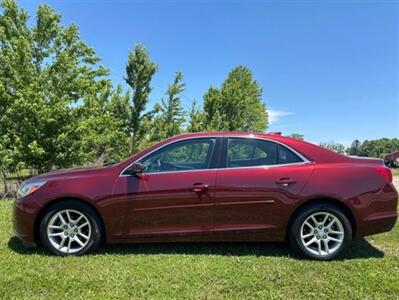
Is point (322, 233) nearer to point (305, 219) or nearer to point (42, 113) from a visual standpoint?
point (305, 219)

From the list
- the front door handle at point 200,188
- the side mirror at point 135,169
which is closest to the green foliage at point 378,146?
the front door handle at point 200,188

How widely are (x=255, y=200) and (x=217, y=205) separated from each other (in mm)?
464

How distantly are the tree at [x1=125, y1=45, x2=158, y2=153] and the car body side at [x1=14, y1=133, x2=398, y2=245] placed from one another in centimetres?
1548

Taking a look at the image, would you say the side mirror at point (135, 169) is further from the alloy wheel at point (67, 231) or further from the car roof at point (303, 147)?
the alloy wheel at point (67, 231)

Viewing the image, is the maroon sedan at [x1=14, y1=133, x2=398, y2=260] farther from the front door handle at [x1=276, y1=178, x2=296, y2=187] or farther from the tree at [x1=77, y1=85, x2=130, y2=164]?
the tree at [x1=77, y1=85, x2=130, y2=164]

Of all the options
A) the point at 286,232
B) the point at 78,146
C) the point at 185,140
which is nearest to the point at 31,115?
the point at 78,146

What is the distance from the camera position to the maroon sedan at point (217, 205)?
4801 millimetres

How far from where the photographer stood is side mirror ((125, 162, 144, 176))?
16.0 feet

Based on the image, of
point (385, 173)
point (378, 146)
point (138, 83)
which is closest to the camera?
point (385, 173)

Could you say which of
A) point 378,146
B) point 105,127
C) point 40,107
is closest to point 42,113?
point 40,107

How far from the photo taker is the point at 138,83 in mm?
20781

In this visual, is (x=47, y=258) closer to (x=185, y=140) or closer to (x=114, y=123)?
(x=185, y=140)

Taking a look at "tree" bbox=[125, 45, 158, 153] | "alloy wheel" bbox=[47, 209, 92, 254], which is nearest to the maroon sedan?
"alloy wheel" bbox=[47, 209, 92, 254]

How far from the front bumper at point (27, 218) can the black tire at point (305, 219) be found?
3143 mm
